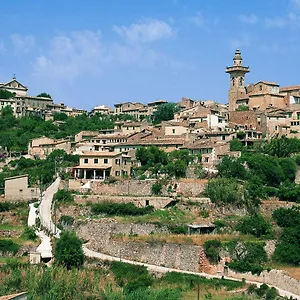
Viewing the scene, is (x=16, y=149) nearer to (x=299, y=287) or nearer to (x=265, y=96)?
(x=265, y=96)

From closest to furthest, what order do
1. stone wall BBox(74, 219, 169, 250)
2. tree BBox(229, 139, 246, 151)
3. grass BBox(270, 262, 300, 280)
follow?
grass BBox(270, 262, 300, 280), stone wall BBox(74, 219, 169, 250), tree BBox(229, 139, 246, 151)

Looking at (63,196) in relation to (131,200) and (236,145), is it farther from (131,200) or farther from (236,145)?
(236,145)

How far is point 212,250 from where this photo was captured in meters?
36.0

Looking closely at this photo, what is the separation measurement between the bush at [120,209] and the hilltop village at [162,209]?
65 mm

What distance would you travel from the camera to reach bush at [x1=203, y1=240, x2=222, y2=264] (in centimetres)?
3594

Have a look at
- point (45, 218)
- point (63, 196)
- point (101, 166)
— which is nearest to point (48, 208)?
point (63, 196)

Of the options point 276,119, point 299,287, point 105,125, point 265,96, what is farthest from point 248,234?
point 105,125

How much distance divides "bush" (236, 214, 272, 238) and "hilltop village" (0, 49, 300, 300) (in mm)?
58

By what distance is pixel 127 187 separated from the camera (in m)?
43.9

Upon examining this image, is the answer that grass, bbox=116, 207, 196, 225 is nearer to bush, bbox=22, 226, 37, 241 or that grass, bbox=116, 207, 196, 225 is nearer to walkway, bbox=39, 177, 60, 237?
walkway, bbox=39, 177, 60, 237

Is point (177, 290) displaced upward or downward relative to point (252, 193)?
downward

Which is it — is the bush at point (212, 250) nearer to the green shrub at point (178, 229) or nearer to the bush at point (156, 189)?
the green shrub at point (178, 229)

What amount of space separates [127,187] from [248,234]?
8912mm

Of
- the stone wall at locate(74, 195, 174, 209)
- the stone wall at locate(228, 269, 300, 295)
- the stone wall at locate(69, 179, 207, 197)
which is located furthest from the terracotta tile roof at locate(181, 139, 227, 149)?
the stone wall at locate(228, 269, 300, 295)
